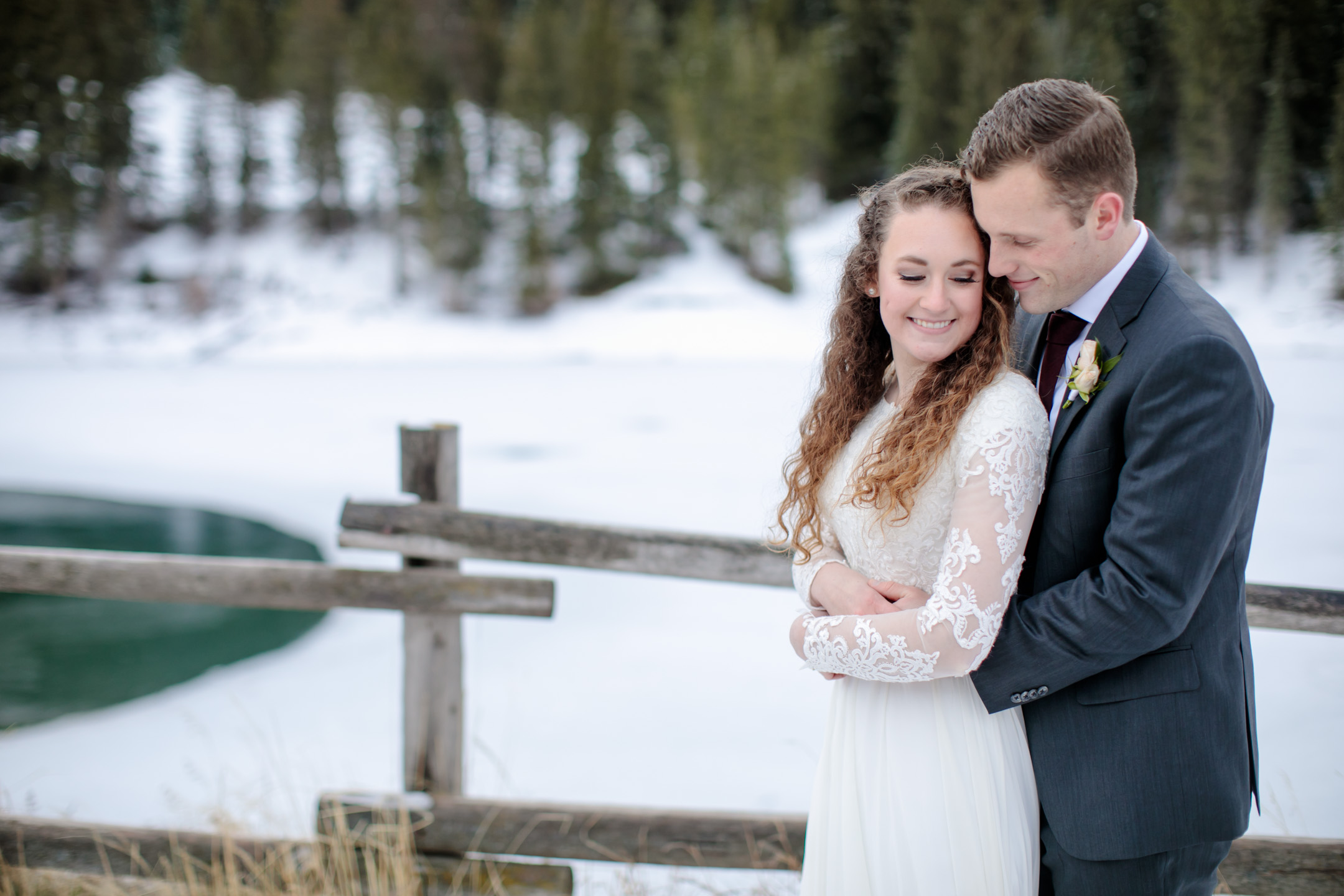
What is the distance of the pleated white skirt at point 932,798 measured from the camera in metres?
1.47

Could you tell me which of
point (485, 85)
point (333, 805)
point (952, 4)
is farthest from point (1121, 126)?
point (485, 85)

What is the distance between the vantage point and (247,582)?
2.75 meters

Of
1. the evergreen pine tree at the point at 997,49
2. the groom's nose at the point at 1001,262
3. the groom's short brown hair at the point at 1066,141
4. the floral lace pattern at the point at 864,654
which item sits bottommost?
the floral lace pattern at the point at 864,654

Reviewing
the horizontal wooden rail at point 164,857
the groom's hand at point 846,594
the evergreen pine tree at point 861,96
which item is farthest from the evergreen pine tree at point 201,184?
the groom's hand at point 846,594

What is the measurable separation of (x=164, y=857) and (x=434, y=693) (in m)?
1.00

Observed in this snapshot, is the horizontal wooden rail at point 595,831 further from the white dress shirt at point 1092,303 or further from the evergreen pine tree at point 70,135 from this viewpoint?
the evergreen pine tree at point 70,135

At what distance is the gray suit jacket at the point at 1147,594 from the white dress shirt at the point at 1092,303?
0.02 m

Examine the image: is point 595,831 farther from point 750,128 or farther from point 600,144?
point 750,128

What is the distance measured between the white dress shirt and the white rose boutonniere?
31 millimetres

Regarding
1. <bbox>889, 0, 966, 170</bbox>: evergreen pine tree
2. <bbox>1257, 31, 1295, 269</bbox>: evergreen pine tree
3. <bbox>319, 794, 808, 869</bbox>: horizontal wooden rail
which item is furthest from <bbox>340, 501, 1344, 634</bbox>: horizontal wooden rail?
<bbox>889, 0, 966, 170</bbox>: evergreen pine tree

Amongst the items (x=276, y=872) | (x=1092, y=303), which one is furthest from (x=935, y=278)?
(x=276, y=872)

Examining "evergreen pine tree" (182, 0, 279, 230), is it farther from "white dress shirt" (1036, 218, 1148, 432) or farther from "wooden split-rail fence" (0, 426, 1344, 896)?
"white dress shirt" (1036, 218, 1148, 432)

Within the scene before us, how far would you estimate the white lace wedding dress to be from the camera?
1.36 meters

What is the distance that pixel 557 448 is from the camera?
1282 cm
